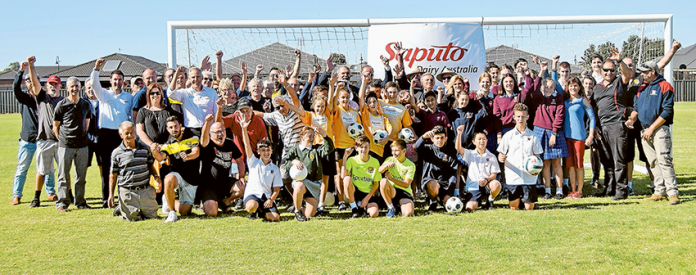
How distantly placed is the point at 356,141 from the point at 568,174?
353 centimetres

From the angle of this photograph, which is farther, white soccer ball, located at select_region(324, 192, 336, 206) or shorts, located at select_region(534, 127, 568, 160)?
shorts, located at select_region(534, 127, 568, 160)

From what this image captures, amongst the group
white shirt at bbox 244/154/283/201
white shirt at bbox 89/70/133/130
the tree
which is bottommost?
white shirt at bbox 244/154/283/201

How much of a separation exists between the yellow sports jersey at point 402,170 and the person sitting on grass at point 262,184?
130cm

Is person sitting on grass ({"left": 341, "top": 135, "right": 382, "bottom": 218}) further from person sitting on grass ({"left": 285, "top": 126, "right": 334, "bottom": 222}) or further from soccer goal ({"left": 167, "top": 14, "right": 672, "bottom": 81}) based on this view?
soccer goal ({"left": 167, "top": 14, "right": 672, "bottom": 81})

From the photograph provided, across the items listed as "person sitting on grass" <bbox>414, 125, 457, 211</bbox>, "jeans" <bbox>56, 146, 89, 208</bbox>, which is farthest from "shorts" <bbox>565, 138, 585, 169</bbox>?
"jeans" <bbox>56, 146, 89, 208</bbox>

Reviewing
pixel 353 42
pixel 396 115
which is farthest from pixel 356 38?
pixel 396 115

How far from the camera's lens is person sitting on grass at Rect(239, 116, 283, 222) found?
614 cm

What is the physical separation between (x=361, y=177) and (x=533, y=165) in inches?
77.3

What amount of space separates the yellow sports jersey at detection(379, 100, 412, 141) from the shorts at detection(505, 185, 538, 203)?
1.49 metres

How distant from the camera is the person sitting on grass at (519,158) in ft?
21.5

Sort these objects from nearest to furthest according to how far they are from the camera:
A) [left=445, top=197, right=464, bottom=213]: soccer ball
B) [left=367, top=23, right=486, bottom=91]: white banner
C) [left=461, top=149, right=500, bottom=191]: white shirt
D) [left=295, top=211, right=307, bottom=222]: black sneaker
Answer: [left=295, top=211, right=307, bottom=222]: black sneaker → [left=445, top=197, right=464, bottom=213]: soccer ball → [left=461, top=149, right=500, bottom=191]: white shirt → [left=367, top=23, right=486, bottom=91]: white banner

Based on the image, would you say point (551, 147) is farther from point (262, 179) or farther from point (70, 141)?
point (70, 141)

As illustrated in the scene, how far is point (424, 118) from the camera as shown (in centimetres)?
735

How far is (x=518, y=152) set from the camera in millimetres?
Result: 6684
